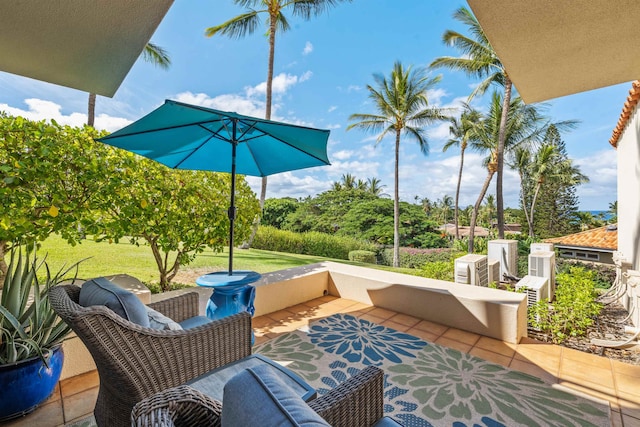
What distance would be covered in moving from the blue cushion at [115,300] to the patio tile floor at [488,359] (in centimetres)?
Result: 116

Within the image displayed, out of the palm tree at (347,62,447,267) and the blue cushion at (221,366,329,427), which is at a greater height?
the palm tree at (347,62,447,267)

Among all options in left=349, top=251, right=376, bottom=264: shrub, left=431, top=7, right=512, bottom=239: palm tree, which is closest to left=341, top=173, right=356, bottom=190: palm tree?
left=349, top=251, right=376, bottom=264: shrub

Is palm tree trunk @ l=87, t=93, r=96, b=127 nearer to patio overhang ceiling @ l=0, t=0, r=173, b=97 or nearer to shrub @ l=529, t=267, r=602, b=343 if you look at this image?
patio overhang ceiling @ l=0, t=0, r=173, b=97

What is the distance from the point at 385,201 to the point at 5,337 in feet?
62.9

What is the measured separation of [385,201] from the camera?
19.9 m

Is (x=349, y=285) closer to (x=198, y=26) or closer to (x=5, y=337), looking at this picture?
(x=5, y=337)

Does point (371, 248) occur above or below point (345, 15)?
below

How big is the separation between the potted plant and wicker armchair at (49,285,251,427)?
57cm

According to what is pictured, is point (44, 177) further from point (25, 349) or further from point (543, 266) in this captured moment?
point (543, 266)

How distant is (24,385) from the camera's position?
6.20 feet

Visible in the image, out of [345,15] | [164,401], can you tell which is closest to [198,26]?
[345,15]

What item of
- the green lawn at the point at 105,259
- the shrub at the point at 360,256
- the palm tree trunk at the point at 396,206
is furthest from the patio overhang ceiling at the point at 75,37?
the palm tree trunk at the point at 396,206

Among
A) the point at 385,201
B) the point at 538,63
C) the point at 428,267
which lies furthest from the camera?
the point at 385,201

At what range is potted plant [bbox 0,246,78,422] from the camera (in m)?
1.86
